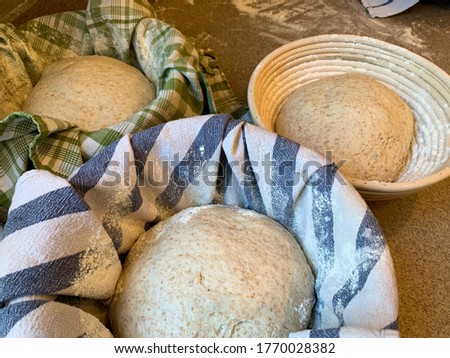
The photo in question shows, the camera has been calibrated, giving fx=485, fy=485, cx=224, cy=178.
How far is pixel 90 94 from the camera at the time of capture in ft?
2.93

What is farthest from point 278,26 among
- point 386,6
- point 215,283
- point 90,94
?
point 215,283

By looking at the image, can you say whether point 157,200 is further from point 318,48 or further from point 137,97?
point 318,48

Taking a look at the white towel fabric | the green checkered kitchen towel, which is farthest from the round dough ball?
the white towel fabric

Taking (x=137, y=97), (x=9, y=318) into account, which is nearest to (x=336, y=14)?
(x=137, y=97)

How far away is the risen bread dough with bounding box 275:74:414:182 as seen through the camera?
0.84 metres

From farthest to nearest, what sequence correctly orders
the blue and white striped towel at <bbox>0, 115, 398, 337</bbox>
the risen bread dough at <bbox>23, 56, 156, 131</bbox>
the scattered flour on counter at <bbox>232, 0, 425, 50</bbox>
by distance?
1. the scattered flour on counter at <bbox>232, 0, 425, 50</bbox>
2. the risen bread dough at <bbox>23, 56, 156, 131</bbox>
3. the blue and white striped towel at <bbox>0, 115, 398, 337</bbox>

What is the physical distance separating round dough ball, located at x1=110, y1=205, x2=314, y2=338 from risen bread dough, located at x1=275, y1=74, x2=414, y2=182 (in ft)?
0.68

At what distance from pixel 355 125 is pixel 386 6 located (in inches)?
26.7

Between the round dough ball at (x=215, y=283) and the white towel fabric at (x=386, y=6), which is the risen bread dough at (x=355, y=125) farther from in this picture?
the white towel fabric at (x=386, y=6)

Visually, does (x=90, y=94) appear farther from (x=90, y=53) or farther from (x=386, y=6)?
(x=386, y=6)

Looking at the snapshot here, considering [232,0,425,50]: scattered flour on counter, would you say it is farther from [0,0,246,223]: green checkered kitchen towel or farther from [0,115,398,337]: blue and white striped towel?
[0,115,398,337]: blue and white striped towel

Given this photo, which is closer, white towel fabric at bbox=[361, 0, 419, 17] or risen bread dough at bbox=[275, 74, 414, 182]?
risen bread dough at bbox=[275, 74, 414, 182]

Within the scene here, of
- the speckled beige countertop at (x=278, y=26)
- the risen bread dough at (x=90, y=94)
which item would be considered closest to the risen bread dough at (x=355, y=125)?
the speckled beige countertop at (x=278, y=26)

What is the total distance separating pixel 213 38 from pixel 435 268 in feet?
2.61
